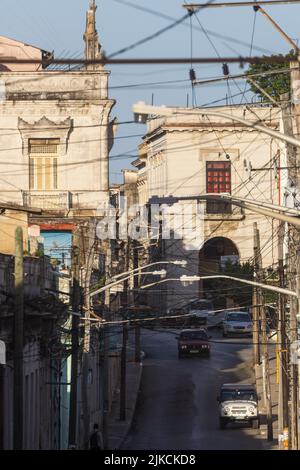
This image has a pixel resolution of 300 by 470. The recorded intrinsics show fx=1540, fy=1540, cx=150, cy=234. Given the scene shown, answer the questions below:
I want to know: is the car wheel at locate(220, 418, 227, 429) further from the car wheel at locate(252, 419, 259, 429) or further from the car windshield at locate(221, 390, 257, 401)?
the car wheel at locate(252, 419, 259, 429)

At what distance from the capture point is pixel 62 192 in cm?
6531

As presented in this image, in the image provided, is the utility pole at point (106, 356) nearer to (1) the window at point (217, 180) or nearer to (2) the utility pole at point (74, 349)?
A: (2) the utility pole at point (74, 349)

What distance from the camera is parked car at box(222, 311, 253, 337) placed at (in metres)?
79.6

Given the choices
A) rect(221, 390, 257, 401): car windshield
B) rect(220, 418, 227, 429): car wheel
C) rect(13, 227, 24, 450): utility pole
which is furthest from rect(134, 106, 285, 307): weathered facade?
rect(13, 227, 24, 450): utility pole

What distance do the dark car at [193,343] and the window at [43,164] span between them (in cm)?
1177

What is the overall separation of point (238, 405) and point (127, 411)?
21.0 feet

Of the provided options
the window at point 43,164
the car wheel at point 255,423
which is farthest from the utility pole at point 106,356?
the car wheel at point 255,423

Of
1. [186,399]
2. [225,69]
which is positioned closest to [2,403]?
[225,69]

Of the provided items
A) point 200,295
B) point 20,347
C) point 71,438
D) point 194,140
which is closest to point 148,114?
point 20,347

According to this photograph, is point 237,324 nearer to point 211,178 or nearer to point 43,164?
point 43,164

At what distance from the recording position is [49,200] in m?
65.4

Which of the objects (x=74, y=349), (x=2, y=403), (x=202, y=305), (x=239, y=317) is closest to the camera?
(x=2, y=403)

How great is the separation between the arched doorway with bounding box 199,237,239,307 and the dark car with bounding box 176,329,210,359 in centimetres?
2018

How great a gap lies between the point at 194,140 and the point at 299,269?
65.9 m
